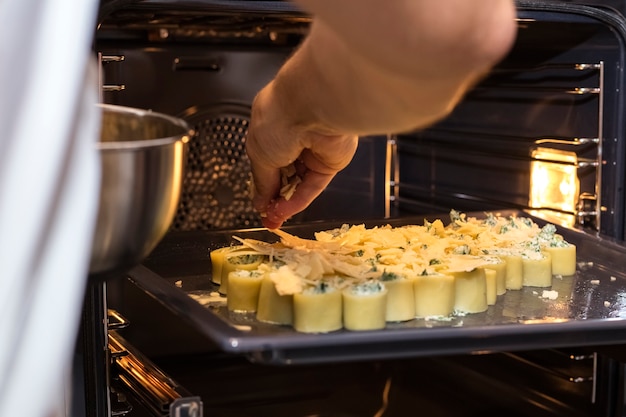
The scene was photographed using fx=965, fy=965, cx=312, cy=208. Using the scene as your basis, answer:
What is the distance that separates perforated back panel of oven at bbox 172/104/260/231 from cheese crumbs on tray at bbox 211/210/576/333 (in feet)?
0.86

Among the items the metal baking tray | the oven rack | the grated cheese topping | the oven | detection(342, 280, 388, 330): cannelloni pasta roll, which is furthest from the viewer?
the oven rack

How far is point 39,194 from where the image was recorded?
0.65 meters

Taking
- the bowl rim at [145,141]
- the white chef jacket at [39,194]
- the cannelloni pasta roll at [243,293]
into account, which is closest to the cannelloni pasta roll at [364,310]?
the cannelloni pasta roll at [243,293]

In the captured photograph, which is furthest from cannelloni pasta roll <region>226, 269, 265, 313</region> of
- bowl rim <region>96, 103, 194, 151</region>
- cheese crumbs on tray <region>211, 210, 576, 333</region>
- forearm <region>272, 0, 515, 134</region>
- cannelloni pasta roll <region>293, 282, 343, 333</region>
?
bowl rim <region>96, 103, 194, 151</region>

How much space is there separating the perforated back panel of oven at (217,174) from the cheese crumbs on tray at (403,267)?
0.26m

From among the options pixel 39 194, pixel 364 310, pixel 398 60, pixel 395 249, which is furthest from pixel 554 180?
pixel 39 194

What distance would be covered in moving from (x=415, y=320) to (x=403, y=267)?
0.12 meters

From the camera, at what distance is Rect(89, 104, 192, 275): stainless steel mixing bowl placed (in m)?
0.71

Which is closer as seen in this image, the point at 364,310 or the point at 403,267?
the point at 364,310

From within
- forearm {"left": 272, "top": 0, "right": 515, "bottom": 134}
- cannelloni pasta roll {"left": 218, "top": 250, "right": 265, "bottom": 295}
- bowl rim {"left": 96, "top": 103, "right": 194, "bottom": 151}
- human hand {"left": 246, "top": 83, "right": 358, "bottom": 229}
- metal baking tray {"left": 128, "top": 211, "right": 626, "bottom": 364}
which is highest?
forearm {"left": 272, "top": 0, "right": 515, "bottom": 134}

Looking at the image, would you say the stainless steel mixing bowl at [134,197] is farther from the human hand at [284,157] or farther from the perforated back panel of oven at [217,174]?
the perforated back panel of oven at [217,174]

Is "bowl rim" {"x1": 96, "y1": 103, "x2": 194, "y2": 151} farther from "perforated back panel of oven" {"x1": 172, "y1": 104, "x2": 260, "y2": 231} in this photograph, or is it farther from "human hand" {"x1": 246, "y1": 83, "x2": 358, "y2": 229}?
"perforated back panel of oven" {"x1": 172, "y1": 104, "x2": 260, "y2": 231}

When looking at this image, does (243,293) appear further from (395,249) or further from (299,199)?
(395,249)

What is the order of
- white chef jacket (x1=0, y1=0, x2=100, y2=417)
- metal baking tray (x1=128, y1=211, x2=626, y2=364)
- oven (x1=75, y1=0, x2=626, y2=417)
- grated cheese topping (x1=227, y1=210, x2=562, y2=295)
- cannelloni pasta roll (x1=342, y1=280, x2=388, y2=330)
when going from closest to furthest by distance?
white chef jacket (x1=0, y1=0, x2=100, y2=417) → metal baking tray (x1=128, y1=211, x2=626, y2=364) → cannelloni pasta roll (x1=342, y1=280, x2=388, y2=330) → grated cheese topping (x1=227, y1=210, x2=562, y2=295) → oven (x1=75, y1=0, x2=626, y2=417)
